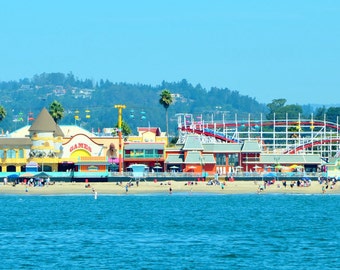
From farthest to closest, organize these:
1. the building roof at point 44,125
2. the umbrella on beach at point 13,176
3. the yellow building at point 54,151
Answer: the building roof at point 44,125 → the yellow building at point 54,151 → the umbrella on beach at point 13,176

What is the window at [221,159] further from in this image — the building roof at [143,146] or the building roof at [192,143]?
the building roof at [143,146]

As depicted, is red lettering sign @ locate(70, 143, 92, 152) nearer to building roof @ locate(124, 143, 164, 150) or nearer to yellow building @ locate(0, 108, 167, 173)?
yellow building @ locate(0, 108, 167, 173)

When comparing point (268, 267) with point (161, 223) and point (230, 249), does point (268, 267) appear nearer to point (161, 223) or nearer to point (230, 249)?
point (230, 249)

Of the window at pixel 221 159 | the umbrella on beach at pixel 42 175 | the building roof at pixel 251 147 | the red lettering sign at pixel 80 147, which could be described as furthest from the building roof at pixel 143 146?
the umbrella on beach at pixel 42 175

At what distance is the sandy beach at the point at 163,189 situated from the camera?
116m

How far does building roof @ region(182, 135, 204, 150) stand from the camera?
5197 inches

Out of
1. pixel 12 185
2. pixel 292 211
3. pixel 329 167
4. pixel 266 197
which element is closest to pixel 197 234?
pixel 292 211

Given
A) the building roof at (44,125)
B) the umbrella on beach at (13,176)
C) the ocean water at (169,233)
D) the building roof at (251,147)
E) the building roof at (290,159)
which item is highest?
the building roof at (44,125)

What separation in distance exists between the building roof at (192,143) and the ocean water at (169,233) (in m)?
22.3

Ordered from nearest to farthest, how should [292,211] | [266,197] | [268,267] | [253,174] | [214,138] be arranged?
[268,267] < [292,211] < [266,197] < [253,174] < [214,138]

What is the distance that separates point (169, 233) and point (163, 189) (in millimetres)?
43573

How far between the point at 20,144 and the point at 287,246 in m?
70.0

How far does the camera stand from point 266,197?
114 meters

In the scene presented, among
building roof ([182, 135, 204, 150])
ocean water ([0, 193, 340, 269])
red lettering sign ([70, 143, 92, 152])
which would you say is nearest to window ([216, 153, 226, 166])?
building roof ([182, 135, 204, 150])
